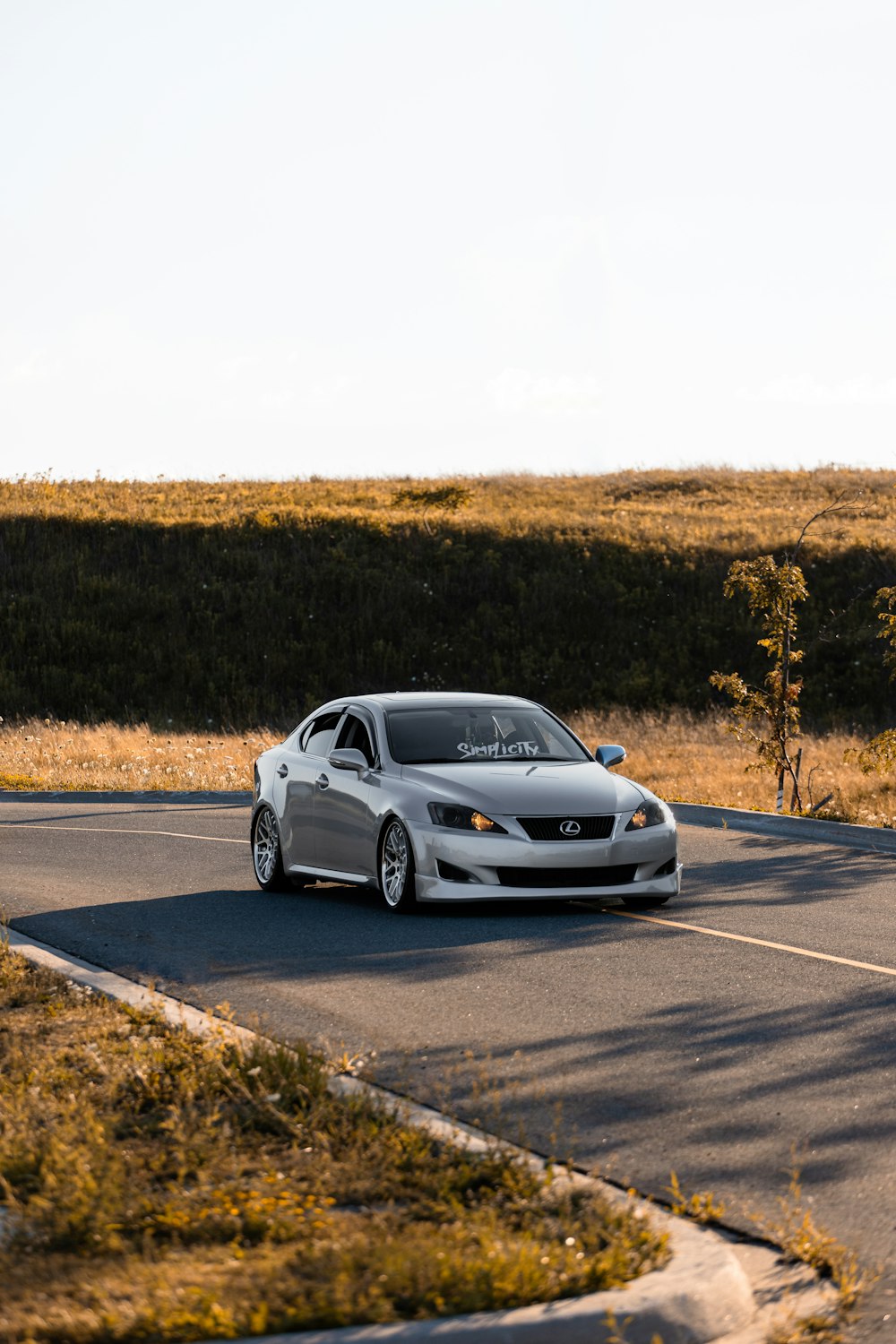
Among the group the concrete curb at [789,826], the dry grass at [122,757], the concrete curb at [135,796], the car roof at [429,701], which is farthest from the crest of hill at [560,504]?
the car roof at [429,701]

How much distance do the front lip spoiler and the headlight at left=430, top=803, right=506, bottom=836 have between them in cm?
38

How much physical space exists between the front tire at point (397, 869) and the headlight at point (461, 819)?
30 centimetres

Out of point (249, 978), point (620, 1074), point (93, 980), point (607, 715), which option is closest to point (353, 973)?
point (249, 978)

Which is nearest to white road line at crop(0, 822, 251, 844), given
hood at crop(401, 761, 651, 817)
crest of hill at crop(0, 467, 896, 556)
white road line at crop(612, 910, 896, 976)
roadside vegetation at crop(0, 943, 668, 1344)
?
hood at crop(401, 761, 651, 817)

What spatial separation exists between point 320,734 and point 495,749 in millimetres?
1667

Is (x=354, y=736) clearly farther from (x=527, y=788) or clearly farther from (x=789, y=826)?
(x=789, y=826)

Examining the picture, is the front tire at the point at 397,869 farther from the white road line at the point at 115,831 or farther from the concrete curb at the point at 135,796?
the concrete curb at the point at 135,796

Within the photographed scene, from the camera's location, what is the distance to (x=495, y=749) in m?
12.8

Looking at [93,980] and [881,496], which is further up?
[881,496]

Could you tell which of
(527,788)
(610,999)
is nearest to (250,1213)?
(610,999)

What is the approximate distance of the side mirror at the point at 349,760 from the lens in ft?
40.9

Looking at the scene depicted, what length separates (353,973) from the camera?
30.9 feet

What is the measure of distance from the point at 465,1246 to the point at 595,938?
6353 mm

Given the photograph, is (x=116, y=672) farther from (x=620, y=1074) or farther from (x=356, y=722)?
(x=620, y=1074)
